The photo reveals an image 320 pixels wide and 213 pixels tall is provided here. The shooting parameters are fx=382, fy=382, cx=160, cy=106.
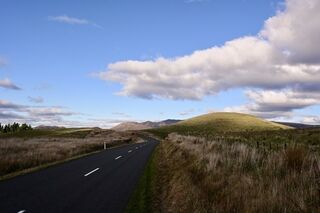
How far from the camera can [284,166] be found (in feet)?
33.7

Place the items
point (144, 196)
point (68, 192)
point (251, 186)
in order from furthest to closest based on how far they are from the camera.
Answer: point (68, 192) < point (144, 196) < point (251, 186)

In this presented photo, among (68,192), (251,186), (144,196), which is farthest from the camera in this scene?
(68,192)

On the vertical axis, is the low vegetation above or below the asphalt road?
above

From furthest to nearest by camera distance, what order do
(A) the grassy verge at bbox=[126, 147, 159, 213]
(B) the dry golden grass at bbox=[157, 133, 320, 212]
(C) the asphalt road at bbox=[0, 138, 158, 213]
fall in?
(A) the grassy verge at bbox=[126, 147, 159, 213], (C) the asphalt road at bbox=[0, 138, 158, 213], (B) the dry golden grass at bbox=[157, 133, 320, 212]

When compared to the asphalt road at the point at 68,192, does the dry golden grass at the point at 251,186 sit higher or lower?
higher

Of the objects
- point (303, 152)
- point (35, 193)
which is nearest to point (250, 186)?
point (303, 152)

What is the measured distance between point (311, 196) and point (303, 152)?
383cm

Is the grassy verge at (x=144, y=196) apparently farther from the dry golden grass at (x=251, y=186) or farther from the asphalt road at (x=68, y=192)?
the dry golden grass at (x=251, y=186)

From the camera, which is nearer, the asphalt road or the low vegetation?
the low vegetation

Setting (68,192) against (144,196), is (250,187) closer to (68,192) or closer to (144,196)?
(144,196)

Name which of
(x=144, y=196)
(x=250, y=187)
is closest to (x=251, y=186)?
(x=250, y=187)

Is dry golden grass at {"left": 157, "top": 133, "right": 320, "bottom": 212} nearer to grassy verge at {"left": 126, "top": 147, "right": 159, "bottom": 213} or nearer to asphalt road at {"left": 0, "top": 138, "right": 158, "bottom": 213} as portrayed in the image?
grassy verge at {"left": 126, "top": 147, "right": 159, "bottom": 213}

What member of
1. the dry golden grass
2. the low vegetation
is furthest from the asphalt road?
the dry golden grass

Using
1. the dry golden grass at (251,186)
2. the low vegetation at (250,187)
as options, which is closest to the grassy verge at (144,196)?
the low vegetation at (250,187)
